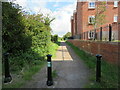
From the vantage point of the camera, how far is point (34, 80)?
12.0ft

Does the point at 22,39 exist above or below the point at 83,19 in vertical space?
below

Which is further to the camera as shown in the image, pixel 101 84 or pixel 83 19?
pixel 83 19

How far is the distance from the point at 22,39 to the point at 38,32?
1.79 metres

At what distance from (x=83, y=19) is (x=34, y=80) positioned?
16512 mm

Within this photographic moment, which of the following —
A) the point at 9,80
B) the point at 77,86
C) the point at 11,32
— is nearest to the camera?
the point at 77,86

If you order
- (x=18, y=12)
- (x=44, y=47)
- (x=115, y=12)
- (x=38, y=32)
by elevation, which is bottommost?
(x=44, y=47)

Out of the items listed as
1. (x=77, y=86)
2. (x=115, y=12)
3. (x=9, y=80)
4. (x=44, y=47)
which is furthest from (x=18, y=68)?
(x=115, y=12)

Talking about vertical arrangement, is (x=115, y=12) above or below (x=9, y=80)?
above

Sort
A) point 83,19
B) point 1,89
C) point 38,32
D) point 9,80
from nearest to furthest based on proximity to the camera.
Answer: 1. point 1,89
2. point 9,80
3. point 38,32
4. point 83,19

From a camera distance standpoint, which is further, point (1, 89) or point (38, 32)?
point (38, 32)

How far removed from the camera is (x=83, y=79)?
3.71m

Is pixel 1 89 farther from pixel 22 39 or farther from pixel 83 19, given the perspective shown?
pixel 83 19

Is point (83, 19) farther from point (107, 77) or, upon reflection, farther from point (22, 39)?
point (107, 77)

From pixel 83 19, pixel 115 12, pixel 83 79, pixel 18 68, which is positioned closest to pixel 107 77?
pixel 83 79
